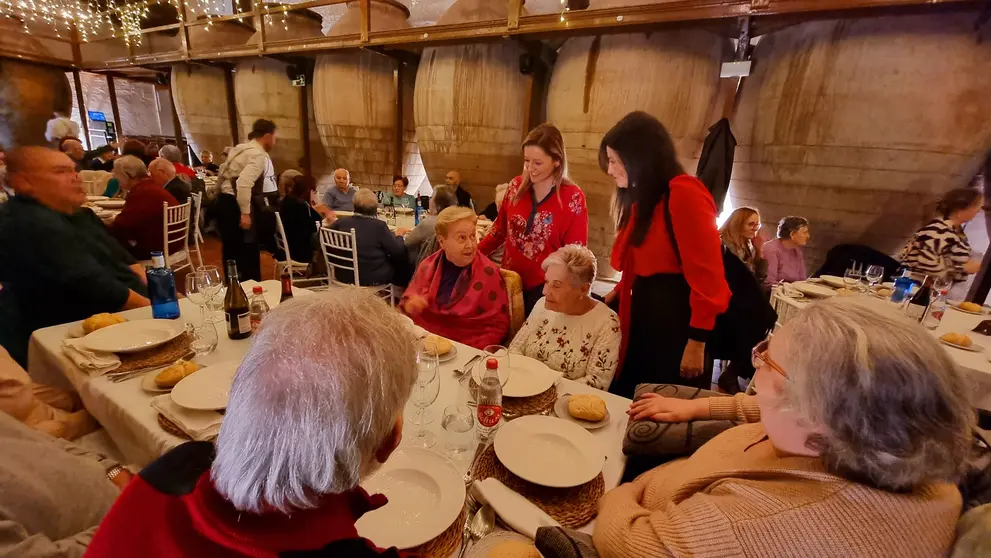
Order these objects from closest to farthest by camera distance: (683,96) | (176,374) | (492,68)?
(176,374) < (683,96) < (492,68)

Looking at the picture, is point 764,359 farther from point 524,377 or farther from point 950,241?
point 950,241

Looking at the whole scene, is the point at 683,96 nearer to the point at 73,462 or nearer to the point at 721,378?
the point at 721,378

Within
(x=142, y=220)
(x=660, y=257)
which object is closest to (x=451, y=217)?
(x=660, y=257)

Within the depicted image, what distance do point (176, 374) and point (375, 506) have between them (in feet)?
3.49

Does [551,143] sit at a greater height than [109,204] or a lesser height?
greater

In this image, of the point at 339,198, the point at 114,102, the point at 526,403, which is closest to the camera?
the point at 526,403

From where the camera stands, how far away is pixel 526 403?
4.46 feet

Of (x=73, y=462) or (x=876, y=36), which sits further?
(x=876, y=36)

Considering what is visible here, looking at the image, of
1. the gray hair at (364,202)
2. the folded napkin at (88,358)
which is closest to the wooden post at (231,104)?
the gray hair at (364,202)

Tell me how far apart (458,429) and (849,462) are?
2.96ft

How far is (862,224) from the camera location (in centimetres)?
422

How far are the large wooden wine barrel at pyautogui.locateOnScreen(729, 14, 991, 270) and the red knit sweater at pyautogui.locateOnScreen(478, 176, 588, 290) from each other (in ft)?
10.7

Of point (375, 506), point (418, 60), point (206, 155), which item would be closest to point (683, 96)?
point (418, 60)

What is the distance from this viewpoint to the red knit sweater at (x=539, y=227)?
2408 millimetres
